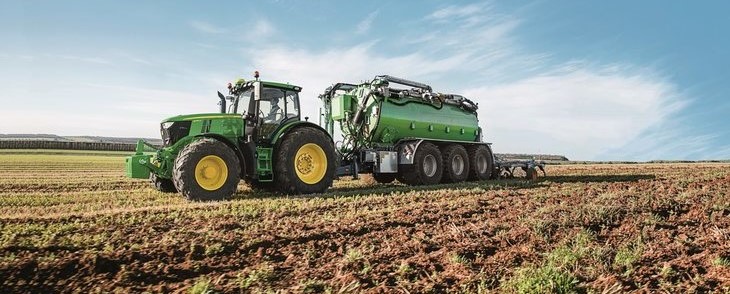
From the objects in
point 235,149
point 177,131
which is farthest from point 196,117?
point 235,149

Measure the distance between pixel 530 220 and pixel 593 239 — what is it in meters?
0.93

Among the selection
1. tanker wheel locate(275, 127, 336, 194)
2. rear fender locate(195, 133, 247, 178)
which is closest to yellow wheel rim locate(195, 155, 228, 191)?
rear fender locate(195, 133, 247, 178)

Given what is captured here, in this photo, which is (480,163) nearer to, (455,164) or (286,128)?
(455,164)

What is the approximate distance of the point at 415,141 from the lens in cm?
1476

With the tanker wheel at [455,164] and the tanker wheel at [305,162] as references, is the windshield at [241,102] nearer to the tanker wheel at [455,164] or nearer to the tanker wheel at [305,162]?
the tanker wheel at [305,162]

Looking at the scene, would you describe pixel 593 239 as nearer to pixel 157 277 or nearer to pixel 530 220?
pixel 530 220

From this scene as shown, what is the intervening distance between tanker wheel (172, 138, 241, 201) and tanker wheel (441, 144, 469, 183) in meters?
7.42

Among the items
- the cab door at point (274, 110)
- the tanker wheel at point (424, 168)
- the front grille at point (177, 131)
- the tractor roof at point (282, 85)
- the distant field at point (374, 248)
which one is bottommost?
the distant field at point (374, 248)

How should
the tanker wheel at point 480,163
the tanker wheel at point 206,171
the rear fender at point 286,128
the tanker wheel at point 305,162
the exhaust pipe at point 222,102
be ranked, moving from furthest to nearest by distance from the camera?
the tanker wheel at point 480,163, the exhaust pipe at point 222,102, the rear fender at point 286,128, the tanker wheel at point 305,162, the tanker wheel at point 206,171

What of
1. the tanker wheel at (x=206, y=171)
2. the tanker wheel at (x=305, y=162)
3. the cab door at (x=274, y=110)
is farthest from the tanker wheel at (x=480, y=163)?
the tanker wheel at (x=206, y=171)

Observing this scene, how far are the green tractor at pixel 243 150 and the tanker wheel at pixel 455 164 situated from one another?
203 inches

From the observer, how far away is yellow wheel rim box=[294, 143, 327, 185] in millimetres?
10805

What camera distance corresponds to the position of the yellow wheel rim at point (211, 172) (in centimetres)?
934

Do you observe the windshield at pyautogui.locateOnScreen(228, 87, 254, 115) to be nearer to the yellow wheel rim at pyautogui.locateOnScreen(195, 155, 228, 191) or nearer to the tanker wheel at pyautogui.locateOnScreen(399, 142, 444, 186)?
the yellow wheel rim at pyautogui.locateOnScreen(195, 155, 228, 191)
